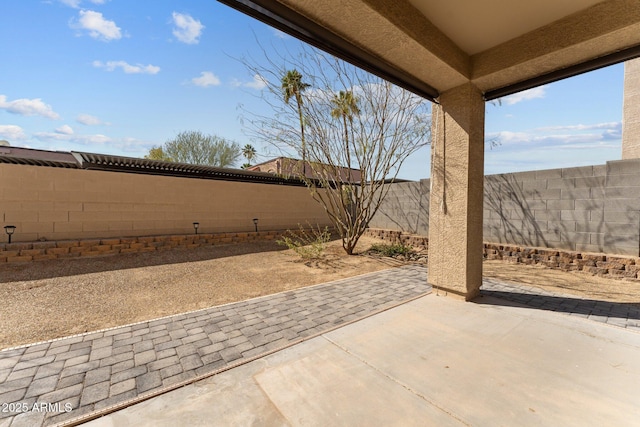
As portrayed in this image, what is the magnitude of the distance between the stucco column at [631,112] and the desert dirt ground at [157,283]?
974 cm

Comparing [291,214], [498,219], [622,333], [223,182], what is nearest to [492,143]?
[498,219]

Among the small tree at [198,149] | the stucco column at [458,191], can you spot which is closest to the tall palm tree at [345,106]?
the stucco column at [458,191]

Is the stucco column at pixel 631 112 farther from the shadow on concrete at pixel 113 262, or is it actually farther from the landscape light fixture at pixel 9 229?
the landscape light fixture at pixel 9 229

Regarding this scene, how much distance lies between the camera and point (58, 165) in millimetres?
6887

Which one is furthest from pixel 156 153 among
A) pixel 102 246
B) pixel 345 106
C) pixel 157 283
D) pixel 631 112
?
pixel 631 112

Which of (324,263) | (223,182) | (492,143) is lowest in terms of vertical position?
(324,263)

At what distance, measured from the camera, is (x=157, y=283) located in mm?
4898

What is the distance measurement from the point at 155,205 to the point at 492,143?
9.98 m

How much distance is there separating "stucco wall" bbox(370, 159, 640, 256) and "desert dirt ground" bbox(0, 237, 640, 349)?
85 centimetres

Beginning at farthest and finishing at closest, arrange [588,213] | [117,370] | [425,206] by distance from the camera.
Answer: [425,206] → [588,213] → [117,370]

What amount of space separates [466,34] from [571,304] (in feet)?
12.8

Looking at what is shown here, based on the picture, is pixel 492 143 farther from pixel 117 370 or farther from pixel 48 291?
pixel 48 291

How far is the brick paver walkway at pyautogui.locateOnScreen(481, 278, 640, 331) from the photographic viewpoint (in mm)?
3137

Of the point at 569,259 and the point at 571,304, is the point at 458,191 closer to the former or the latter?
the point at 571,304
